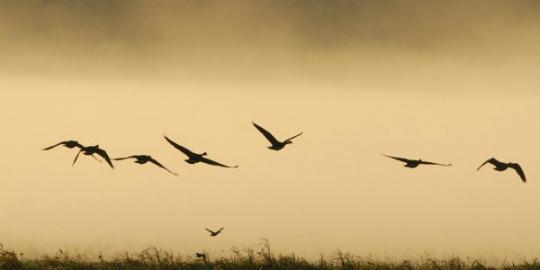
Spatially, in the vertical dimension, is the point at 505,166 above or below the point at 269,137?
below

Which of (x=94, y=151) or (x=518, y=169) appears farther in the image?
(x=518, y=169)

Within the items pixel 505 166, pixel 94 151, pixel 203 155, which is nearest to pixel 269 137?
pixel 203 155

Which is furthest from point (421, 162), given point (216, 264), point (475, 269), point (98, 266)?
point (98, 266)

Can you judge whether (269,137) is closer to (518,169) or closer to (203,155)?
(203,155)

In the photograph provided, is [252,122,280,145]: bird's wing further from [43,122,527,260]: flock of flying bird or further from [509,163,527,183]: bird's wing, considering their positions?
[509,163,527,183]: bird's wing

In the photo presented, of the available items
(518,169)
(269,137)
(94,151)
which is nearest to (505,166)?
(518,169)

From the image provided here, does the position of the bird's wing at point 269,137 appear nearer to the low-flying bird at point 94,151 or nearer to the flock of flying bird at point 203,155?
the flock of flying bird at point 203,155

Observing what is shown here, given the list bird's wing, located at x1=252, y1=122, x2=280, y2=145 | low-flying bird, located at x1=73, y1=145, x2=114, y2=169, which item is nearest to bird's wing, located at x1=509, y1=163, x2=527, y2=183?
bird's wing, located at x1=252, y1=122, x2=280, y2=145

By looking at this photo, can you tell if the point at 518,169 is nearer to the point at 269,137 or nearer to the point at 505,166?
the point at 505,166

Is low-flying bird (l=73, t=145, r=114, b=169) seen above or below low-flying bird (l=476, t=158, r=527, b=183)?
above

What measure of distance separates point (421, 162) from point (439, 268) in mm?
3974

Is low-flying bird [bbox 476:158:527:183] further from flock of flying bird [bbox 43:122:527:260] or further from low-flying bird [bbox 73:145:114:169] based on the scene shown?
low-flying bird [bbox 73:145:114:169]

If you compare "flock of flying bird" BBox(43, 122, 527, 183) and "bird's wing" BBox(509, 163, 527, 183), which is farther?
"bird's wing" BBox(509, 163, 527, 183)

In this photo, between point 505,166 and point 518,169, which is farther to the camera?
point 518,169
